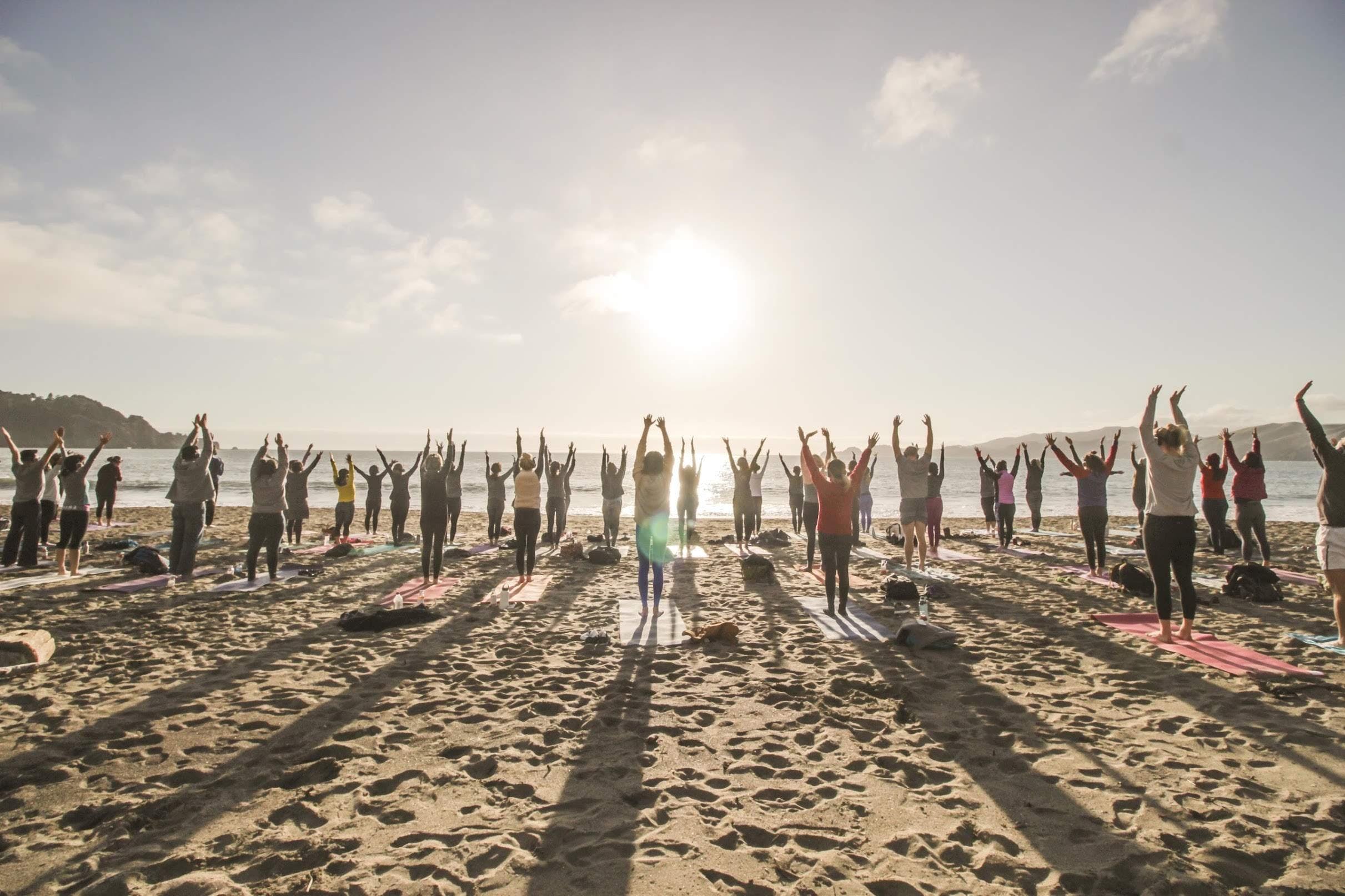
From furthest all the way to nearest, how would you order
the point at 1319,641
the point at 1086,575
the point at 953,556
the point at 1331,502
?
the point at 953,556 → the point at 1086,575 → the point at 1319,641 → the point at 1331,502

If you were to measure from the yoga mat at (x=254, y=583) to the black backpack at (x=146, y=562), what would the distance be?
136cm

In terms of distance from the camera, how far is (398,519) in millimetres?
14570

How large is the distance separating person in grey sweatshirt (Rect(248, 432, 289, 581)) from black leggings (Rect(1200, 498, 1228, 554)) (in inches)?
605

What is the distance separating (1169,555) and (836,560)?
335 centimetres

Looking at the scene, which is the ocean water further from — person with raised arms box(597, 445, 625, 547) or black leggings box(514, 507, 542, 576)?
black leggings box(514, 507, 542, 576)

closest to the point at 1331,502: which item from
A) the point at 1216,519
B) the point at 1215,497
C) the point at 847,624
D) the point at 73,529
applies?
the point at 847,624

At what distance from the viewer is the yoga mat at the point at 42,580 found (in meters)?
8.80

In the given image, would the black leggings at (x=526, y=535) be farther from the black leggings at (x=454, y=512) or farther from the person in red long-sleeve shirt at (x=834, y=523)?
the black leggings at (x=454, y=512)

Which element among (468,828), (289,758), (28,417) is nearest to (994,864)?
(468,828)

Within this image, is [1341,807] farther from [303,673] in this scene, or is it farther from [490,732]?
[303,673]

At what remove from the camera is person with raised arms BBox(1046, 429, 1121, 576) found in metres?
A: 9.55

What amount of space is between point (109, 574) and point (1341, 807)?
14.0 m

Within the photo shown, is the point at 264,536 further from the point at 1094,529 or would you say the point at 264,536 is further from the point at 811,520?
the point at 1094,529

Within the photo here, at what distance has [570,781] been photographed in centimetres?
370
